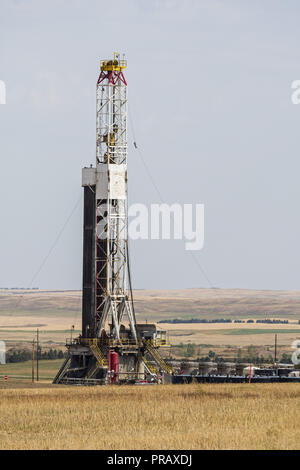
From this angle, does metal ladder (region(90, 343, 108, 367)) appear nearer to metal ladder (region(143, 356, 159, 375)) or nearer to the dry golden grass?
metal ladder (region(143, 356, 159, 375))

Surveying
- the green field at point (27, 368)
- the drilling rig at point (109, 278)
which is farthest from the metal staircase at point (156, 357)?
the green field at point (27, 368)

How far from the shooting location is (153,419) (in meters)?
36.8

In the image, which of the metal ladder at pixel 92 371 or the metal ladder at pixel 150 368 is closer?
the metal ladder at pixel 92 371

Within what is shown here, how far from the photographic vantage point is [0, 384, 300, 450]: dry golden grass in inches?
1175

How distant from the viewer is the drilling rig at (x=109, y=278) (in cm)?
7988

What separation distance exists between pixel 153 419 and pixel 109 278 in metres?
44.0

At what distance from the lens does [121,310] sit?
80.4 meters

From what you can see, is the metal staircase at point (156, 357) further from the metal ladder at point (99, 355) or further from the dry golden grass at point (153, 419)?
the dry golden grass at point (153, 419)

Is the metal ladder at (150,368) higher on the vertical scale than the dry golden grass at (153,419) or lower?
lower

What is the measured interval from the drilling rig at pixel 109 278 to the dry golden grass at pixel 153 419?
27.2m

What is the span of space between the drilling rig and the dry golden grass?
89.4 ft

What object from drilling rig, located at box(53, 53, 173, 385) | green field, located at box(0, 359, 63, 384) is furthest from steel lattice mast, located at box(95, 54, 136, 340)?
green field, located at box(0, 359, 63, 384)

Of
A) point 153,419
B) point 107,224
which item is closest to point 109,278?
point 107,224
